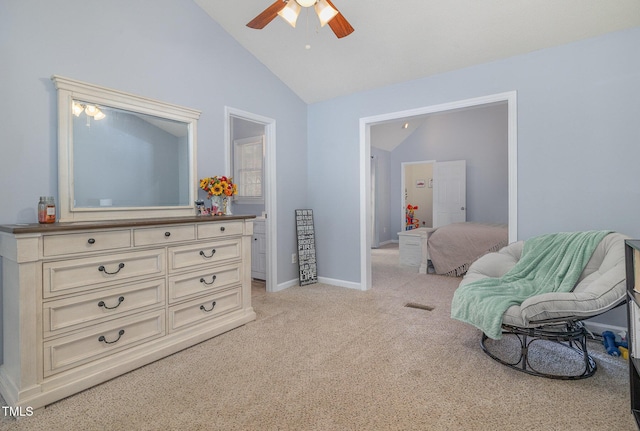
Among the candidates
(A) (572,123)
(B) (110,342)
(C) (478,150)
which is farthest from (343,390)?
(C) (478,150)

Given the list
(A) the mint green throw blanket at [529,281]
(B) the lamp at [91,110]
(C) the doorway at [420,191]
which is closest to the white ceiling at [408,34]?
(B) the lamp at [91,110]

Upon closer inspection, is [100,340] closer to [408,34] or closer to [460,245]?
[408,34]

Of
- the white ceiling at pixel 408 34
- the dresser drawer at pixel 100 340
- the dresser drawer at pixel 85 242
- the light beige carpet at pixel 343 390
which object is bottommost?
the light beige carpet at pixel 343 390

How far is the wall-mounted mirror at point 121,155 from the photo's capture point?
7.73ft

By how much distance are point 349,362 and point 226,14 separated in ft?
10.9

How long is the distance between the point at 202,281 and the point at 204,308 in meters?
0.22

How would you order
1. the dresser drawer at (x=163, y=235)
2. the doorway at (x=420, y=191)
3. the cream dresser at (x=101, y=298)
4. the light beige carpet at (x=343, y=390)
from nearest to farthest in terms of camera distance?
the light beige carpet at (x=343, y=390) → the cream dresser at (x=101, y=298) → the dresser drawer at (x=163, y=235) → the doorway at (x=420, y=191)

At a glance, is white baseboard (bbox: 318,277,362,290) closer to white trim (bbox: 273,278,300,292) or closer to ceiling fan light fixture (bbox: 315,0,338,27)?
white trim (bbox: 273,278,300,292)

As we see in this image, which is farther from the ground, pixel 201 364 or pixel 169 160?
pixel 169 160

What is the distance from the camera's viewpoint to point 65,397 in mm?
1905

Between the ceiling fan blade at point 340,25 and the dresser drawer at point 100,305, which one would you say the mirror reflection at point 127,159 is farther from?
the ceiling fan blade at point 340,25

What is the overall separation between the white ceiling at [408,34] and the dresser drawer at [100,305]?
2.64m

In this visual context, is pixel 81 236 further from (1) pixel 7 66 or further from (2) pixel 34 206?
(1) pixel 7 66

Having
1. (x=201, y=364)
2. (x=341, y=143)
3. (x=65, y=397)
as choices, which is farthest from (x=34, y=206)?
(x=341, y=143)
